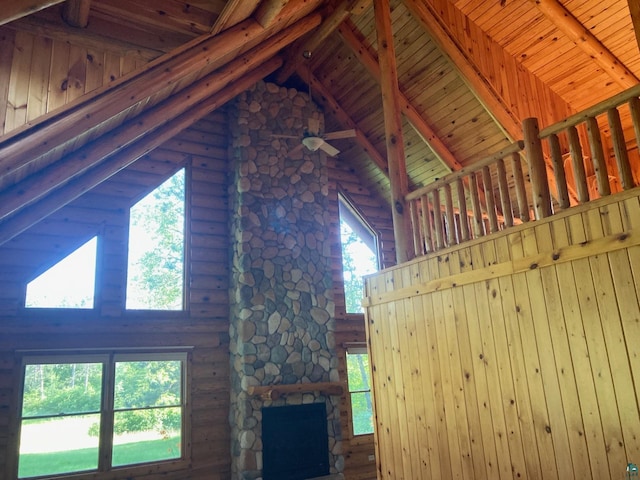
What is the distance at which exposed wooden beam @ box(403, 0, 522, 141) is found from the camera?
5883 mm

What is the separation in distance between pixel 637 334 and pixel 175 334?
16.1 ft

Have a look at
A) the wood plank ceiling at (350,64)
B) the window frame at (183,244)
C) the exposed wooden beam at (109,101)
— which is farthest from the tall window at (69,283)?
the exposed wooden beam at (109,101)

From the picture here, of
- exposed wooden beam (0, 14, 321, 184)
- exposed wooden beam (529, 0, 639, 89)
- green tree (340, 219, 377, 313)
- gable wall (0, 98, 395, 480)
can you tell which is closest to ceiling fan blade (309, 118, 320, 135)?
gable wall (0, 98, 395, 480)

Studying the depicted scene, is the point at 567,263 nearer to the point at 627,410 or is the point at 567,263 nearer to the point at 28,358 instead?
the point at 627,410

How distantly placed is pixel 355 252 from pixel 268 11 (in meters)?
4.55

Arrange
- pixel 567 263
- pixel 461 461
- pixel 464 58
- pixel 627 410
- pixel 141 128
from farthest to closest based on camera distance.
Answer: pixel 464 58
pixel 141 128
pixel 461 461
pixel 567 263
pixel 627 410

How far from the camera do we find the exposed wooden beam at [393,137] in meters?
5.08

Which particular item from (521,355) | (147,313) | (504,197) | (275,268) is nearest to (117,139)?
(147,313)

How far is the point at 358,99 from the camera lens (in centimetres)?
764

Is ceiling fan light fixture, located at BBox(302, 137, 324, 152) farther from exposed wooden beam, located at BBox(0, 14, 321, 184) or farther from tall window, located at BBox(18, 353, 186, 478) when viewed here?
tall window, located at BBox(18, 353, 186, 478)

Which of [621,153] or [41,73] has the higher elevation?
[41,73]

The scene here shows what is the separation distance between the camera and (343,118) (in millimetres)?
7961

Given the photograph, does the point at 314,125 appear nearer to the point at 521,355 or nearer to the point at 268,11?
the point at 268,11

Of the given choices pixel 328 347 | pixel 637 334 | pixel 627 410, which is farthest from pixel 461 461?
pixel 328 347
